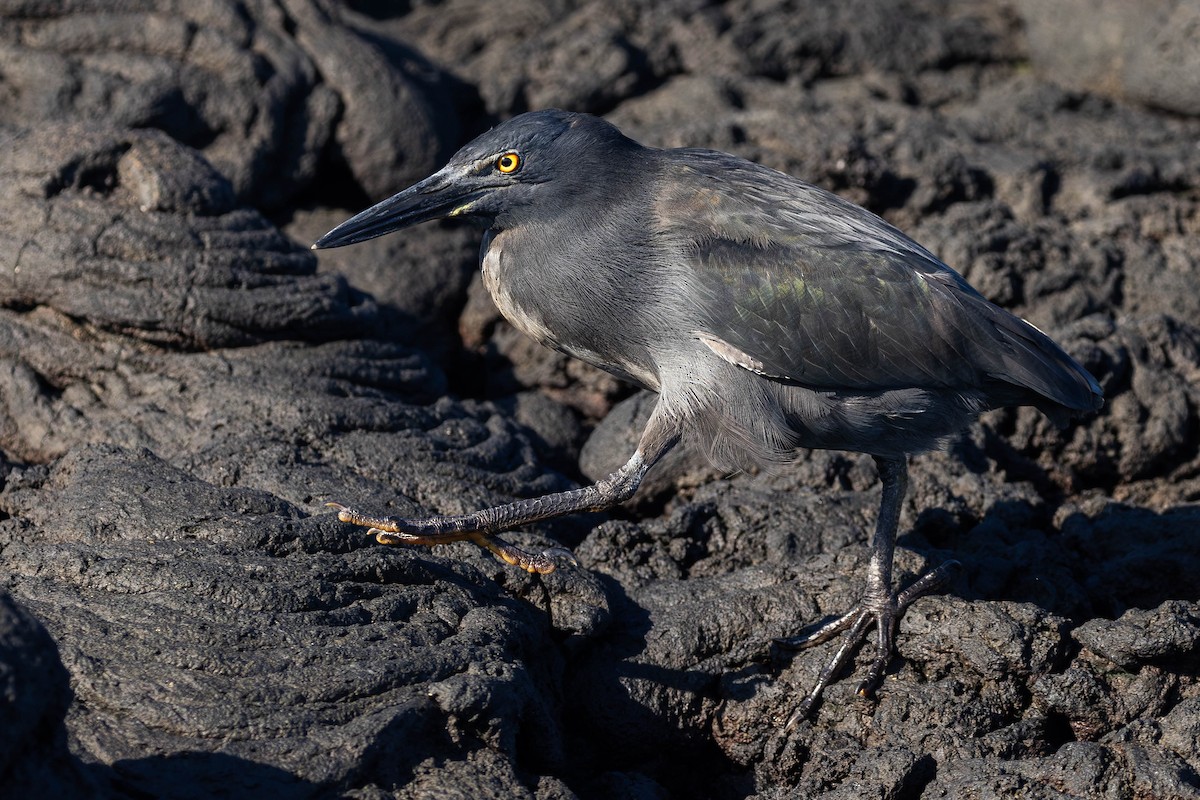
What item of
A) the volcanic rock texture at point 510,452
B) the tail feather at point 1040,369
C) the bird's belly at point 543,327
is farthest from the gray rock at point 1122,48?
the bird's belly at point 543,327

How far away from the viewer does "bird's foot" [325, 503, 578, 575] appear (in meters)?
4.31

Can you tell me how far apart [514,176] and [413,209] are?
0.41 m

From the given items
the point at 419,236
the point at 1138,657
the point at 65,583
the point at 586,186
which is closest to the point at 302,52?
the point at 419,236

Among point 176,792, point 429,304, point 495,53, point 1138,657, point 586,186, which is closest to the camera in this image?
point 176,792

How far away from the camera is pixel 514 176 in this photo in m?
4.83

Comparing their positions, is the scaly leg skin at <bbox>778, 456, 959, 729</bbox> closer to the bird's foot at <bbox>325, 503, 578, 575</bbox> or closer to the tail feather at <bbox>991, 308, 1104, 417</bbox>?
the tail feather at <bbox>991, 308, 1104, 417</bbox>

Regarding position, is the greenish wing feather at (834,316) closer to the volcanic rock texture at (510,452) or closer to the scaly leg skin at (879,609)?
the scaly leg skin at (879,609)

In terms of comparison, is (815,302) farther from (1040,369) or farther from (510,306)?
(510,306)

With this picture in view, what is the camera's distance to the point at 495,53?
29.5ft

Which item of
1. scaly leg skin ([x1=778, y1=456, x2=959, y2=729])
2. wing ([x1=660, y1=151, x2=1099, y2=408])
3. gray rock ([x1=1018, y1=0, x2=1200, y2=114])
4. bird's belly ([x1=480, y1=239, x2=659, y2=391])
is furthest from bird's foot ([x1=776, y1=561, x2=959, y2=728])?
gray rock ([x1=1018, y1=0, x2=1200, y2=114])

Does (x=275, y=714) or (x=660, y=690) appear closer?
(x=275, y=714)

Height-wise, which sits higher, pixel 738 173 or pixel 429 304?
pixel 738 173

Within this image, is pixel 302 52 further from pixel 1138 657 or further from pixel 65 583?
pixel 1138 657

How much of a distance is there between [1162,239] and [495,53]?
463 centimetres
